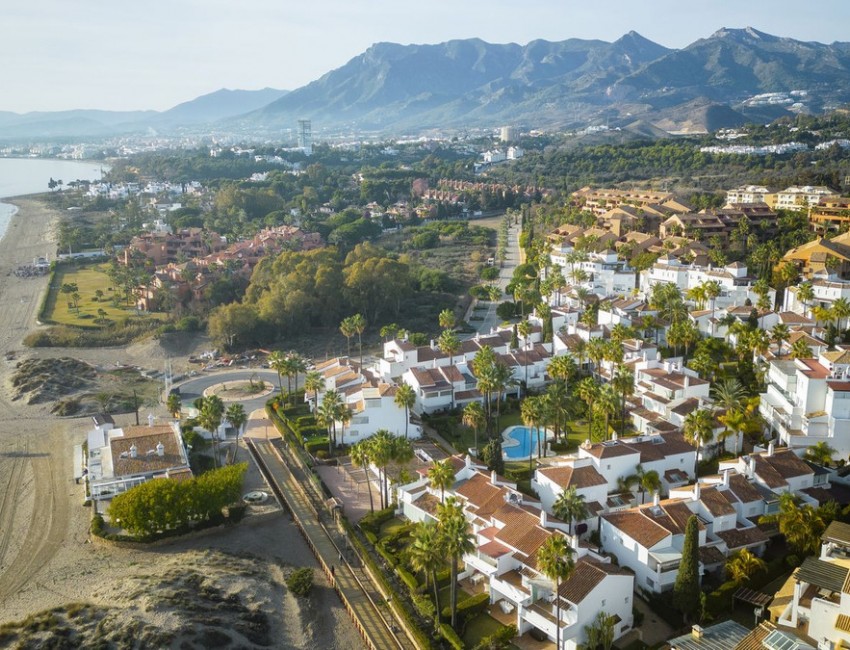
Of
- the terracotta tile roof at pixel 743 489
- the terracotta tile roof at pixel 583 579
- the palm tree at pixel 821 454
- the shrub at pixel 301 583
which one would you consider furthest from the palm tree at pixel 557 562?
the palm tree at pixel 821 454

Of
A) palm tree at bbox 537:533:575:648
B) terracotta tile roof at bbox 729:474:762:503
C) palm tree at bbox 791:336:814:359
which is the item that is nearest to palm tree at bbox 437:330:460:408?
terracotta tile roof at bbox 729:474:762:503

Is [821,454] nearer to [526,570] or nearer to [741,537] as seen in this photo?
[741,537]

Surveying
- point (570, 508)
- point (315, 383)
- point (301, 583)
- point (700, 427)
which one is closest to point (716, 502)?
point (700, 427)

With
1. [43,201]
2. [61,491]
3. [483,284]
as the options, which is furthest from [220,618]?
[43,201]

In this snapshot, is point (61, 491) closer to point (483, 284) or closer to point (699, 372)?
point (699, 372)

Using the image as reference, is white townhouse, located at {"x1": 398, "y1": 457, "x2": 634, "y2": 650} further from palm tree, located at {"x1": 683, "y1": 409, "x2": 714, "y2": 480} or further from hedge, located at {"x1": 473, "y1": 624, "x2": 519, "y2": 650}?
palm tree, located at {"x1": 683, "y1": 409, "x2": 714, "y2": 480}

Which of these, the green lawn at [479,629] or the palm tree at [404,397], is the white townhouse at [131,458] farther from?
the green lawn at [479,629]
